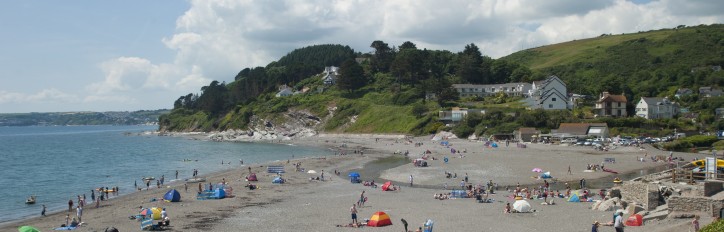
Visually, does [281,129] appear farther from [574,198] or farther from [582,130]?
[574,198]

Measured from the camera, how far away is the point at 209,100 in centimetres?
14712

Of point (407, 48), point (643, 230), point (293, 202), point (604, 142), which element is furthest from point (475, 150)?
point (407, 48)

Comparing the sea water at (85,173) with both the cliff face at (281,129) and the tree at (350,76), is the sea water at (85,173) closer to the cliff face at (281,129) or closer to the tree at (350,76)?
the cliff face at (281,129)

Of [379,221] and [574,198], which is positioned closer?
[379,221]

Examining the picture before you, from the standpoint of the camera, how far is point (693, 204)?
2103 cm

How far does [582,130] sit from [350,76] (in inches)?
2366

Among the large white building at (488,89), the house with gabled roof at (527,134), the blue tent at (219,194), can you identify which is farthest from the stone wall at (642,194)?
the large white building at (488,89)

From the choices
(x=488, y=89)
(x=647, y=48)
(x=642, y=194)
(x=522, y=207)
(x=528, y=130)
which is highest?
(x=647, y=48)

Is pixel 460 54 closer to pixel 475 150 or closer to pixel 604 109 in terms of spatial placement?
pixel 604 109

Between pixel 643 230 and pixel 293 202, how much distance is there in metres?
19.5

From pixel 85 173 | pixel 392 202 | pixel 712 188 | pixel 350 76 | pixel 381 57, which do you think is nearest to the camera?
pixel 712 188

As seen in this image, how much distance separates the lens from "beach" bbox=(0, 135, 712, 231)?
25812mm

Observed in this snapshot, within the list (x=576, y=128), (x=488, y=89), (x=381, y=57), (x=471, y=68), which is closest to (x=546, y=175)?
(x=576, y=128)

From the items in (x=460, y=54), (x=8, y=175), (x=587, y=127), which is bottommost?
(x=8, y=175)
